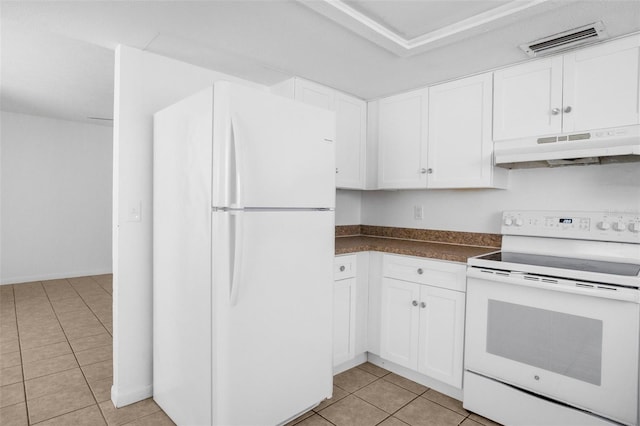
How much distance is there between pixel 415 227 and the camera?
3.22m

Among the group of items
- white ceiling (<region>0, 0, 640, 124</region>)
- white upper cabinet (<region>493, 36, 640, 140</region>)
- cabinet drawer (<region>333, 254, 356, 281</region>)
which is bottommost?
cabinet drawer (<region>333, 254, 356, 281</region>)

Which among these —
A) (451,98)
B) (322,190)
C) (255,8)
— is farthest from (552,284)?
(255,8)

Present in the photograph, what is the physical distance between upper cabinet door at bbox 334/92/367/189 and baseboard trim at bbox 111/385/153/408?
199 centimetres

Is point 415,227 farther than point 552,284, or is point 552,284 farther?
point 415,227

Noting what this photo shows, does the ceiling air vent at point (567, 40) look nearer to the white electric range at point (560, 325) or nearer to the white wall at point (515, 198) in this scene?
the white wall at point (515, 198)

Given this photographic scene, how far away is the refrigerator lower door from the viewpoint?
66.2 inches

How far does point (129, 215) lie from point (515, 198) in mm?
2651

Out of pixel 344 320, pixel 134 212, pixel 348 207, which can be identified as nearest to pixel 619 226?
pixel 344 320

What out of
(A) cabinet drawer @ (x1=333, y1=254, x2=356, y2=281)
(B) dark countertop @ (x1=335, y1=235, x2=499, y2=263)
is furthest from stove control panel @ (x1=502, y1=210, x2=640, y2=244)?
(A) cabinet drawer @ (x1=333, y1=254, x2=356, y2=281)

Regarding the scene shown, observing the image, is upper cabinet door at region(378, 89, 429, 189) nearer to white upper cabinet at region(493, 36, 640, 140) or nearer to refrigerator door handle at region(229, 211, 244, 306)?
white upper cabinet at region(493, 36, 640, 140)

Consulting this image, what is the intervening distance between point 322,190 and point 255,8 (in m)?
0.99

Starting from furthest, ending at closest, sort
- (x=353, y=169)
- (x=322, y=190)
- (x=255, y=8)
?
(x=353, y=169) < (x=322, y=190) < (x=255, y=8)

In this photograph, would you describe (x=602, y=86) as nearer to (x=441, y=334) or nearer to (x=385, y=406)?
(x=441, y=334)

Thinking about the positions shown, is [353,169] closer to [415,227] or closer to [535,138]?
[415,227]
